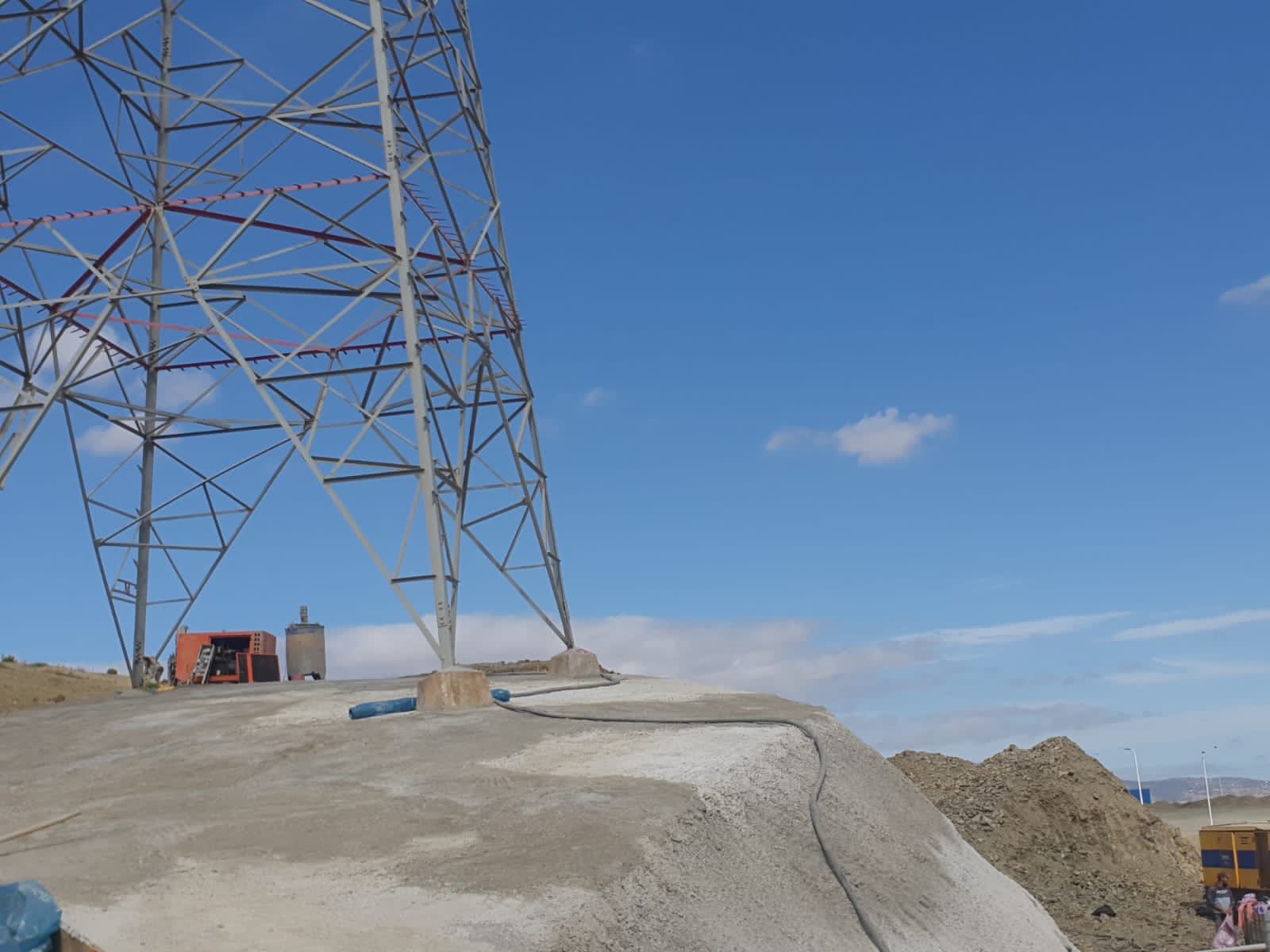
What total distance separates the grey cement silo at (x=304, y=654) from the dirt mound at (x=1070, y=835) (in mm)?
15741

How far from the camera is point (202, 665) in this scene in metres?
26.9

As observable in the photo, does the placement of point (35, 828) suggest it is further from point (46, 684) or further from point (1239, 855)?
point (46, 684)

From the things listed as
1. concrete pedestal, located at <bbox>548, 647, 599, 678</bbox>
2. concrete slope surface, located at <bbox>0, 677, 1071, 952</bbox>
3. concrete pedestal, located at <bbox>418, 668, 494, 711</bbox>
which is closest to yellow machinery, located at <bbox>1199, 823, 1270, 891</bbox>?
concrete slope surface, located at <bbox>0, 677, 1071, 952</bbox>

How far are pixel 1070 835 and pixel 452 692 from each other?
20954 mm

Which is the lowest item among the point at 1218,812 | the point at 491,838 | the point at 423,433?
the point at 1218,812

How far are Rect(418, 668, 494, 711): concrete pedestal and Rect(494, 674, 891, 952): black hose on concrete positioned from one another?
315 millimetres

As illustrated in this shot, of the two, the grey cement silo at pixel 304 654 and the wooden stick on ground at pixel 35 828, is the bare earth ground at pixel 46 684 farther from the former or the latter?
the wooden stick on ground at pixel 35 828

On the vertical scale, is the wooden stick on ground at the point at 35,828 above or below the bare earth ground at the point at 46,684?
below

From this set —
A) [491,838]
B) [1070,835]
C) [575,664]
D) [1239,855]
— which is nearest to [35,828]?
[491,838]

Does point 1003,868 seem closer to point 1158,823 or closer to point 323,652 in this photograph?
point 1158,823

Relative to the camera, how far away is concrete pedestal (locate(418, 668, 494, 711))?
610 inches

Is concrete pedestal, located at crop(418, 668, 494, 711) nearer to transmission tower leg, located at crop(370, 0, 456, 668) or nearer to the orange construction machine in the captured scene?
transmission tower leg, located at crop(370, 0, 456, 668)

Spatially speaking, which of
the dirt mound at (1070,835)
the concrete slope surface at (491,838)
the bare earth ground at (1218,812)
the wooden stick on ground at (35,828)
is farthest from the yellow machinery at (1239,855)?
the bare earth ground at (1218,812)

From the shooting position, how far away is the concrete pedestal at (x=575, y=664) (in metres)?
21.5
